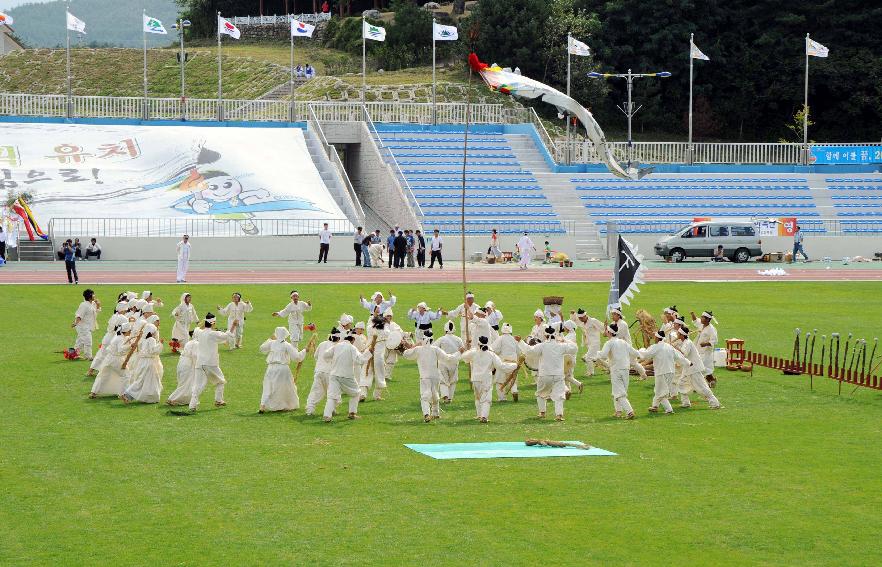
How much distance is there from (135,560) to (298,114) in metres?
52.8

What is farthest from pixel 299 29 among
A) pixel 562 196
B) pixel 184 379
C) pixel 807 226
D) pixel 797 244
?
pixel 184 379

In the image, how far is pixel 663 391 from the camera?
20688 mm

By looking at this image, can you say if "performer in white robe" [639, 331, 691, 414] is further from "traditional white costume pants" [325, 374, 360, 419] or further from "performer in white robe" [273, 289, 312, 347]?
"performer in white robe" [273, 289, 312, 347]

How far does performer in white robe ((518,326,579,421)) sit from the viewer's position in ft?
65.6

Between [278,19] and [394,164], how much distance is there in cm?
4097

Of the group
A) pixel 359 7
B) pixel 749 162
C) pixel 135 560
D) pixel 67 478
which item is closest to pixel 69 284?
pixel 67 478

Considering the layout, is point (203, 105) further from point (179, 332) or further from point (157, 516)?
point (157, 516)

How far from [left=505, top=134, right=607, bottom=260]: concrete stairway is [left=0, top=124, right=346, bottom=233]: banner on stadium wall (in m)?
10.4

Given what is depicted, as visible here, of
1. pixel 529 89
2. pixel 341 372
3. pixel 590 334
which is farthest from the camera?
pixel 590 334

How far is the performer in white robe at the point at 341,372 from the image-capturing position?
64.3 ft

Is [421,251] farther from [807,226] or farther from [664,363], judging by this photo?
[664,363]

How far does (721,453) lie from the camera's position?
1734 centimetres

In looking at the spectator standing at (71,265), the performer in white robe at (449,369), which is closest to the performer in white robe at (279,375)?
the performer in white robe at (449,369)

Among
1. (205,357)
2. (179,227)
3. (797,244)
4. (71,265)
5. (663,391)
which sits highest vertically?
(179,227)
